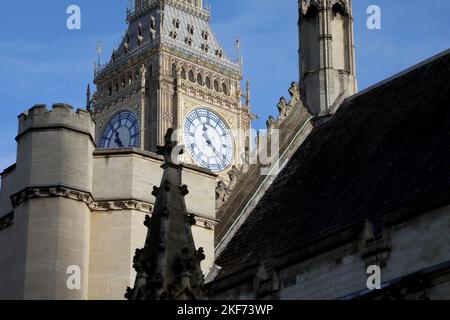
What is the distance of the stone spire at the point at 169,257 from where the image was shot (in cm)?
1780

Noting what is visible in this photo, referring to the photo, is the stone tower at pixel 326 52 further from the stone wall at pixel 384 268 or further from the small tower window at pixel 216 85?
the small tower window at pixel 216 85

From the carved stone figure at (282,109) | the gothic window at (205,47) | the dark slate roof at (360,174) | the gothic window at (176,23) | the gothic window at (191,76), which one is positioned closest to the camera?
the dark slate roof at (360,174)

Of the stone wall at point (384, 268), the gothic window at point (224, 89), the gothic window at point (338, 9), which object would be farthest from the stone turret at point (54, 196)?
the gothic window at point (224, 89)

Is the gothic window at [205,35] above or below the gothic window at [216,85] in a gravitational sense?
above

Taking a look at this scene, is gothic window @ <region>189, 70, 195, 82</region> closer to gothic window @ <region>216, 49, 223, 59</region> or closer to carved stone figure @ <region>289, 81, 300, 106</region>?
gothic window @ <region>216, 49, 223, 59</region>

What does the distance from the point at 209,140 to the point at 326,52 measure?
137 feet

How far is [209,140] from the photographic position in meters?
75.4

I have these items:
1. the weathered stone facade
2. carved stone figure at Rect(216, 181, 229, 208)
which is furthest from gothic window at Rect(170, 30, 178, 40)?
the weathered stone facade

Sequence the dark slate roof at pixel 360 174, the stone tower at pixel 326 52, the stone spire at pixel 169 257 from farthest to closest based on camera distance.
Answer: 1. the stone tower at pixel 326 52
2. the dark slate roof at pixel 360 174
3. the stone spire at pixel 169 257

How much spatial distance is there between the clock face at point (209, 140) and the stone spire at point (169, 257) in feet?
180

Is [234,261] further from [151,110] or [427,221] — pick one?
[151,110]

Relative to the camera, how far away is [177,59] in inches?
2992
